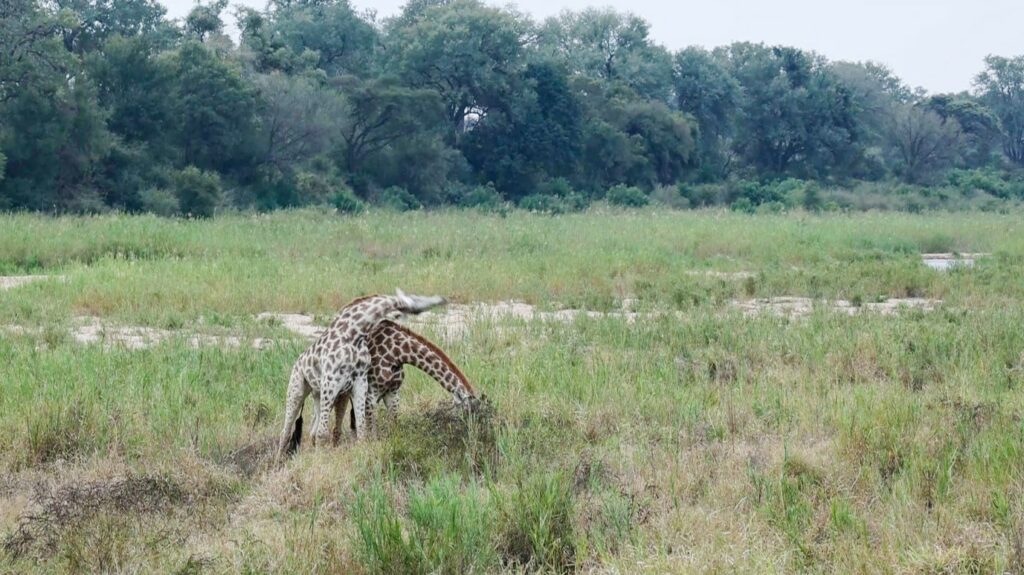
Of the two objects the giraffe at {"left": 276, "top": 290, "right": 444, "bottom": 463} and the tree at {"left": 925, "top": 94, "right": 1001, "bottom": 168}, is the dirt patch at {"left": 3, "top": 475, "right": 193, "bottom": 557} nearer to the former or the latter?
the giraffe at {"left": 276, "top": 290, "right": 444, "bottom": 463}

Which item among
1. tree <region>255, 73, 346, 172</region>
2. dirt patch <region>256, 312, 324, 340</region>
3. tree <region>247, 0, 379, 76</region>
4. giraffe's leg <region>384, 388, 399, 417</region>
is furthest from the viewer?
tree <region>247, 0, 379, 76</region>

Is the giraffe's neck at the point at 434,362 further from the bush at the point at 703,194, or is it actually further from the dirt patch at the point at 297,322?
the bush at the point at 703,194

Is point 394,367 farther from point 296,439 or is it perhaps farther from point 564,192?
point 564,192

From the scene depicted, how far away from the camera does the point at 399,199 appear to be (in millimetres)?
40625

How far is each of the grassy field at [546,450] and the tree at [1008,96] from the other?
242ft

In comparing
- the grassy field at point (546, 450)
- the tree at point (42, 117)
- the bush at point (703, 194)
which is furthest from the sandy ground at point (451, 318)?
the bush at point (703, 194)

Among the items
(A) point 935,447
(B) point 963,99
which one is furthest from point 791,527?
(B) point 963,99

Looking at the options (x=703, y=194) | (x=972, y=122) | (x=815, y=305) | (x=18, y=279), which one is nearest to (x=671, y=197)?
(x=703, y=194)

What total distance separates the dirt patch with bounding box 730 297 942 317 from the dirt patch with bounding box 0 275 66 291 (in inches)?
361

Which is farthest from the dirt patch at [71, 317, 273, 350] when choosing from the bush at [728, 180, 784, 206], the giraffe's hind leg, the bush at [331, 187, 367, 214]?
the bush at [728, 180, 784, 206]

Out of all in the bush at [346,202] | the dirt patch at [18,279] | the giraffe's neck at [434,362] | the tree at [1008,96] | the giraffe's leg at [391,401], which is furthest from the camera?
the tree at [1008,96]

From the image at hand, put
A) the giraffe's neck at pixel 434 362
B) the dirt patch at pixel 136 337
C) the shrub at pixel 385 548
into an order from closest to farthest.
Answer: the shrub at pixel 385 548 → the giraffe's neck at pixel 434 362 → the dirt patch at pixel 136 337

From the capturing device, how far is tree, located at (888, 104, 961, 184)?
6588 centimetres

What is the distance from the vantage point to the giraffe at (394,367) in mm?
7176
